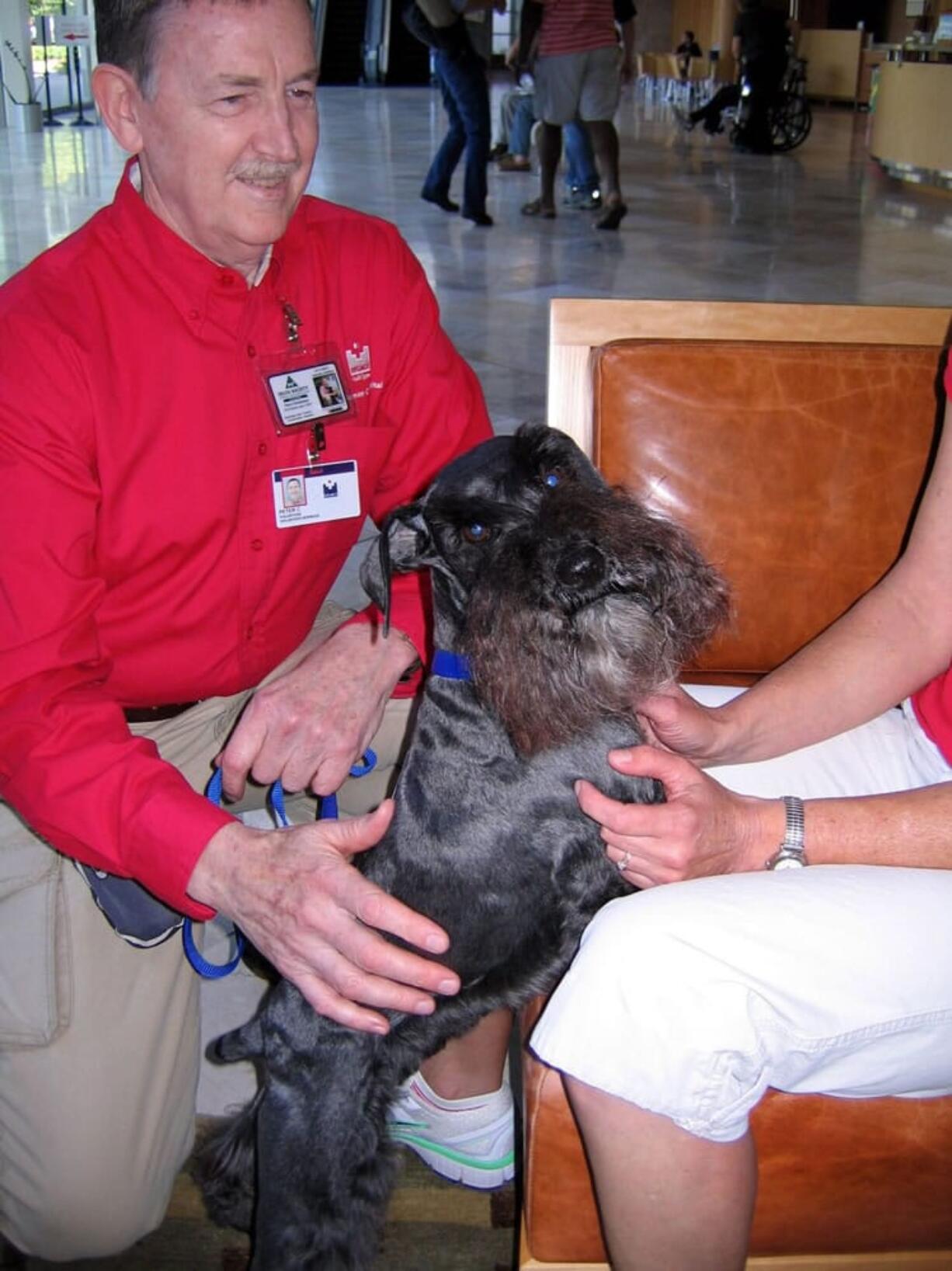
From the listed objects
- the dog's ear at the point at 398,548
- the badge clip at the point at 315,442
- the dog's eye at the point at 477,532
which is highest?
the badge clip at the point at 315,442

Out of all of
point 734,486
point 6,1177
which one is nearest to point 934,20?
point 734,486

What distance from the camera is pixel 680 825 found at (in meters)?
1.46

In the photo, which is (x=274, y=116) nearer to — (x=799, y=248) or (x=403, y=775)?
(x=403, y=775)

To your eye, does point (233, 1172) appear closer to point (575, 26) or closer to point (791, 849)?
point (791, 849)

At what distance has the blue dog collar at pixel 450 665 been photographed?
1.66m

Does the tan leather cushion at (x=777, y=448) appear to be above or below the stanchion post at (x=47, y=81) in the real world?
below

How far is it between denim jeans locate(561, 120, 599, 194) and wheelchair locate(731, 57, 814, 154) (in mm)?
5217

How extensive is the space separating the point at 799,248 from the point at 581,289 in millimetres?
2436

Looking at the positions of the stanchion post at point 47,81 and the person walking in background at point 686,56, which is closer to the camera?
Answer: the stanchion post at point 47,81

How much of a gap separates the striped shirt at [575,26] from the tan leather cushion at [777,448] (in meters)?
7.76

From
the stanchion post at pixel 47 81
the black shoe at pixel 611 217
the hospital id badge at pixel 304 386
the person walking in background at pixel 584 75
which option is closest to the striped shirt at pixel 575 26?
the person walking in background at pixel 584 75

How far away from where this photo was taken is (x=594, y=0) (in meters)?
8.65

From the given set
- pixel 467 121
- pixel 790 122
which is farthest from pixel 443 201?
pixel 790 122

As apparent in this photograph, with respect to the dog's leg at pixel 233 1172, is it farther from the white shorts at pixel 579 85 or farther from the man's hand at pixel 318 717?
the white shorts at pixel 579 85
